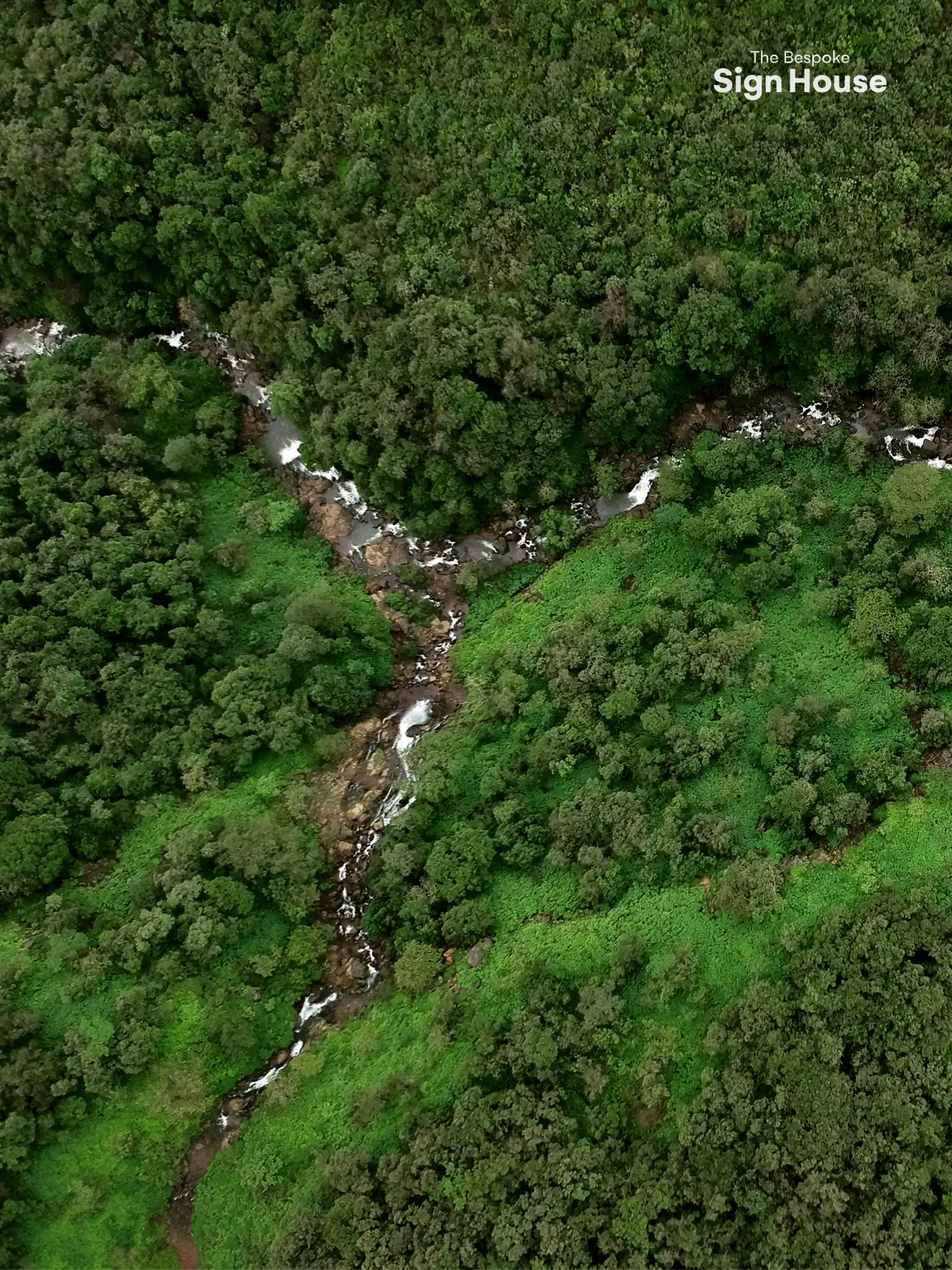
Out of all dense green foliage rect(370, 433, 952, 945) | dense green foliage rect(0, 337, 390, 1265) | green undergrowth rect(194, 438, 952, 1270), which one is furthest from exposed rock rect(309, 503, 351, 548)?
dense green foliage rect(370, 433, 952, 945)

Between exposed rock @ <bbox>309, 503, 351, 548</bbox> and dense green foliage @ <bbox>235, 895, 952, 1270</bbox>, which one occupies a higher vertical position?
exposed rock @ <bbox>309, 503, 351, 548</bbox>

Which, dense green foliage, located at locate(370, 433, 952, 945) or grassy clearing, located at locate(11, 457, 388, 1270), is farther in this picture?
dense green foliage, located at locate(370, 433, 952, 945)

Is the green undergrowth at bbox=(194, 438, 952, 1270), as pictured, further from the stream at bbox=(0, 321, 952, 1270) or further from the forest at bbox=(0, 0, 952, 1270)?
the stream at bbox=(0, 321, 952, 1270)

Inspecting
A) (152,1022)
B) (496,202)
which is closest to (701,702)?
(496,202)

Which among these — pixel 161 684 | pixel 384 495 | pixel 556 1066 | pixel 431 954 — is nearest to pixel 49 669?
pixel 161 684

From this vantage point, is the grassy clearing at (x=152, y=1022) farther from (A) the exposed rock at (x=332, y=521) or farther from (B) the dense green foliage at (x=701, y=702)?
(A) the exposed rock at (x=332, y=521)

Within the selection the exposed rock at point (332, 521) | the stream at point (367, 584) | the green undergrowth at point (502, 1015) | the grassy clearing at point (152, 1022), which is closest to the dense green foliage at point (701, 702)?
the green undergrowth at point (502, 1015)

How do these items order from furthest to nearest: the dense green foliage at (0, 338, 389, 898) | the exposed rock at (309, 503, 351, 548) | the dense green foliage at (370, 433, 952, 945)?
the exposed rock at (309, 503, 351, 548)
the dense green foliage at (0, 338, 389, 898)
the dense green foliage at (370, 433, 952, 945)
